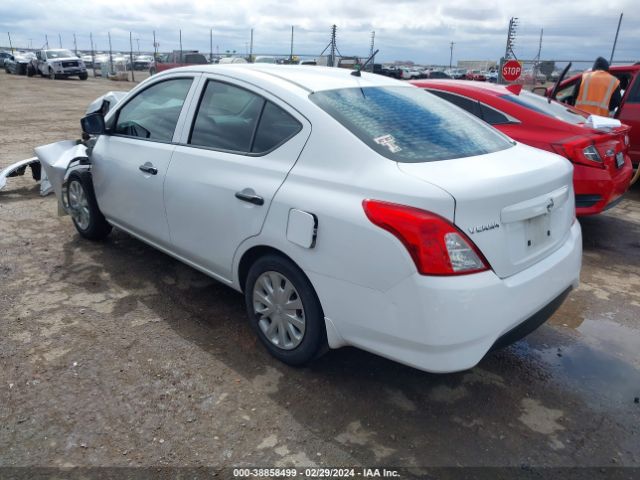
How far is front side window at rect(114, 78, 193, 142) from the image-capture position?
12.1ft

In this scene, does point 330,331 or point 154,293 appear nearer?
point 330,331

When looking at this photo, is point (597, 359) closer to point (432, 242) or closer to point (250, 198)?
point (432, 242)

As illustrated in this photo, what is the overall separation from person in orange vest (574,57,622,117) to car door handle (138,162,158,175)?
20.6 feet

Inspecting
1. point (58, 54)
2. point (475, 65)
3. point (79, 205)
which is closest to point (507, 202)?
point (79, 205)

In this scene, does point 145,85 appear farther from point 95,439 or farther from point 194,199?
point 95,439

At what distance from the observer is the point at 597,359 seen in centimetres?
328

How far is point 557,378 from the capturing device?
10.0ft

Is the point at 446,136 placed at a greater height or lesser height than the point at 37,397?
greater

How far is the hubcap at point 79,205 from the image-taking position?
4863 mm

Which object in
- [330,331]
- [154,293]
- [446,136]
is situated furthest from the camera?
[154,293]

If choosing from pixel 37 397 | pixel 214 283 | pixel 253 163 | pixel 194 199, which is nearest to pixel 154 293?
pixel 214 283

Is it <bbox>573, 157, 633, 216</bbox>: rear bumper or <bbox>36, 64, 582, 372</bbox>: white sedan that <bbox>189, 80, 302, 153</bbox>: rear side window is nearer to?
<bbox>36, 64, 582, 372</bbox>: white sedan

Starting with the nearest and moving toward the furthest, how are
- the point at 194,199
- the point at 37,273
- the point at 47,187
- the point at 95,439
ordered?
the point at 95,439, the point at 194,199, the point at 37,273, the point at 47,187

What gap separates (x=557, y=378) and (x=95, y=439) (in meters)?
2.54
